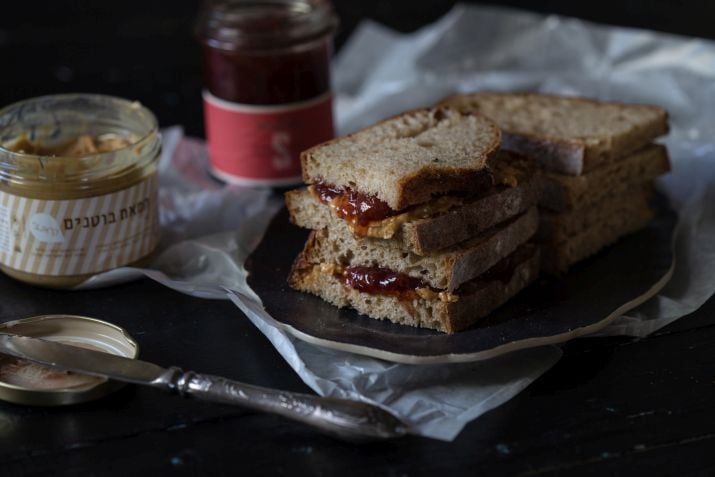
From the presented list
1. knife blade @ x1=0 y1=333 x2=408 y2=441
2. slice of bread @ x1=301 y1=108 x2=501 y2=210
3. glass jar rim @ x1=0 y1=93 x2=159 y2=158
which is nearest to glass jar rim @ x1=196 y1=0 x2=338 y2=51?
glass jar rim @ x1=0 y1=93 x2=159 y2=158

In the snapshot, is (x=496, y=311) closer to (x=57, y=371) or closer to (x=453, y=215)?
(x=453, y=215)

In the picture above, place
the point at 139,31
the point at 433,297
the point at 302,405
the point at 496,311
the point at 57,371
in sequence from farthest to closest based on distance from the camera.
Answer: the point at 139,31 → the point at 496,311 → the point at 433,297 → the point at 57,371 → the point at 302,405

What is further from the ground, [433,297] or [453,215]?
[453,215]

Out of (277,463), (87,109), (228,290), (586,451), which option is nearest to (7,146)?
(87,109)

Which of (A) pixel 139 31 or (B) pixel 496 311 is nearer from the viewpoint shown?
(B) pixel 496 311

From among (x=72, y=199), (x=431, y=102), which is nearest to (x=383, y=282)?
(x=72, y=199)
